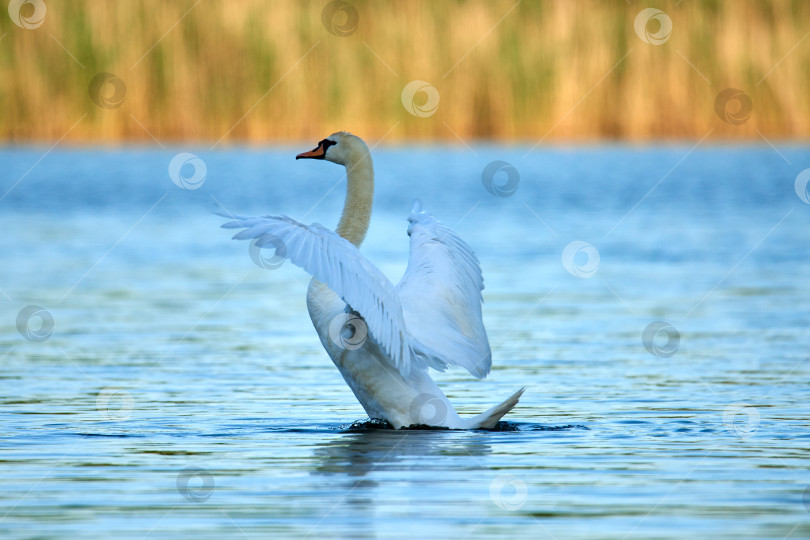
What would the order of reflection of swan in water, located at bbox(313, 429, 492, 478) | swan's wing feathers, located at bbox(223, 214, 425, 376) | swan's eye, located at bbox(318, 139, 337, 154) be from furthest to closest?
swan's eye, located at bbox(318, 139, 337, 154)
swan's wing feathers, located at bbox(223, 214, 425, 376)
reflection of swan in water, located at bbox(313, 429, 492, 478)

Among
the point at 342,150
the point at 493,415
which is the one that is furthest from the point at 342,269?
the point at 342,150

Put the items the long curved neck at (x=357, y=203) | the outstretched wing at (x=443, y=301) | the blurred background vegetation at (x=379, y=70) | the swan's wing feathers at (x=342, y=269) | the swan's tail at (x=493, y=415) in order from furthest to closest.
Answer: the blurred background vegetation at (x=379, y=70) < the long curved neck at (x=357, y=203) < the outstretched wing at (x=443, y=301) < the swan's tail at (x=493, y=415) < the swan's wing feathers at (x=342, y=269)

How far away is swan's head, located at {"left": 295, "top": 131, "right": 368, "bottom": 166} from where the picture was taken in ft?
27.4

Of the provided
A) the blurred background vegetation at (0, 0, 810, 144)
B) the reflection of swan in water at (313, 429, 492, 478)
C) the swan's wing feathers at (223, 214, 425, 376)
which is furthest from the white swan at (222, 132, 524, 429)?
the blurred background vegetation at (0, 0, 810, 144)

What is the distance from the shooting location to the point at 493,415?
6891 millimetres

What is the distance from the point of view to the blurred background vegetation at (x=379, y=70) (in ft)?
86.4

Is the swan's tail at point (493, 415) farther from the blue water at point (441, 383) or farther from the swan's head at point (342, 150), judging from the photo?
the swan's head at point (342, 150)

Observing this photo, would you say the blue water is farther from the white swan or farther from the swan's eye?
the swan's eye

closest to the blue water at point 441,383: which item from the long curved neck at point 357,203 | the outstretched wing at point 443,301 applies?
the outstretched wing at point 443,301

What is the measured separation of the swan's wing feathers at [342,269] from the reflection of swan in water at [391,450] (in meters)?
0.44

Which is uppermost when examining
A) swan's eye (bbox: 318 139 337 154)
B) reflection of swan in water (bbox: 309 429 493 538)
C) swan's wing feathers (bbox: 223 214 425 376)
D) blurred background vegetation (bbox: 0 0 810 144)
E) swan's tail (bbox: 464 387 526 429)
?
blurred background vegetation (bbox: 0 0 810 144)

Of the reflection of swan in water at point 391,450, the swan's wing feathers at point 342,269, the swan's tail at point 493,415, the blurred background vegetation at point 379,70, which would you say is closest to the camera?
the reflection of swan in water at point 391,450

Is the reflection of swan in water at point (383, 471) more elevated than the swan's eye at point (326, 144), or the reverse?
the swan's eye at point (326, 144)

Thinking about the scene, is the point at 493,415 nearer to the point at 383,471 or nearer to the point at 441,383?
the point at 383,471
